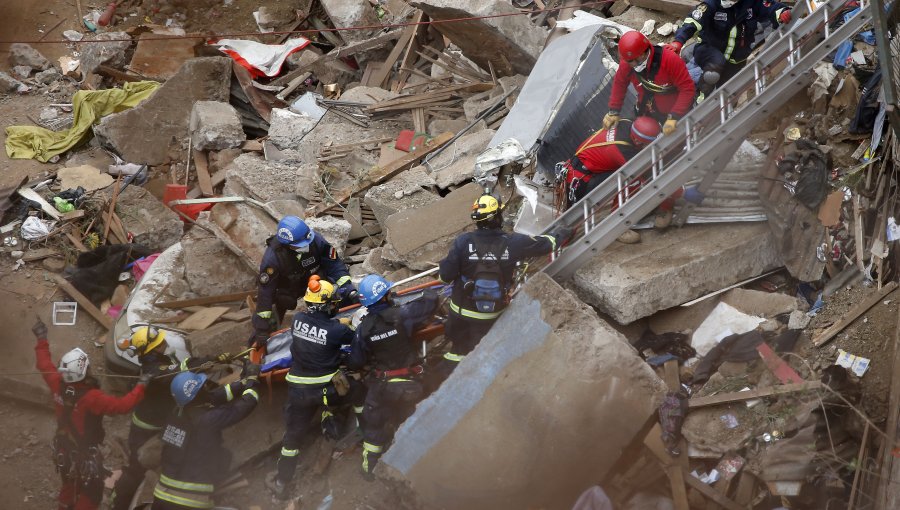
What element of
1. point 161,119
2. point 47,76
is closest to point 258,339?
point 161,119

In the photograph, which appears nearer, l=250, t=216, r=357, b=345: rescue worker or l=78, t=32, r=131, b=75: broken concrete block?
l=250, t=216, r=357, b=345: rescue worker

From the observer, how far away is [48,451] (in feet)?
24.7

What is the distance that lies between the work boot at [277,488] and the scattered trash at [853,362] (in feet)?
14.5

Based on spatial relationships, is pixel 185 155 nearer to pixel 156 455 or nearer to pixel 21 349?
pixel 21 349

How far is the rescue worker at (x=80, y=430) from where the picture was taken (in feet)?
20.9

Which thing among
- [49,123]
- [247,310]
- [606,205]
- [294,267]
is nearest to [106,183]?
[49,123]

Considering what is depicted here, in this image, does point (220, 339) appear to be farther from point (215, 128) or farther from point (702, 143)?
point (702, 143)

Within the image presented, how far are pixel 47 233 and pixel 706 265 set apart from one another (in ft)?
26.0

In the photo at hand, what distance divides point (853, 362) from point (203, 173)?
8352 millimetres

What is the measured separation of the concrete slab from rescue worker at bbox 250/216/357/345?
7.25 ft

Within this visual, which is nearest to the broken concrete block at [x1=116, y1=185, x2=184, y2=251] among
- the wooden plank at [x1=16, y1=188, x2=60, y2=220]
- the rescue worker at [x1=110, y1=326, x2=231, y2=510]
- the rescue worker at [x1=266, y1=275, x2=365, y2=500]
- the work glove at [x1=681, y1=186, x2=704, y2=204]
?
the wooden plank at [x1=16, y1=188, x2=60, y2=220]

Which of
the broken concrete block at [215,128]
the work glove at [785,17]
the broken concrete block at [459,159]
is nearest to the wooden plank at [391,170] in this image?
the broken concrete block at [459,159]

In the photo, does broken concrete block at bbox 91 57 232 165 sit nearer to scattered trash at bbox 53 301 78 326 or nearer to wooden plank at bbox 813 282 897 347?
scattered trash at bbox 53 301 78 326

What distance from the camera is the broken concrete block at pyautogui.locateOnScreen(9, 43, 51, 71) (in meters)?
14.1
